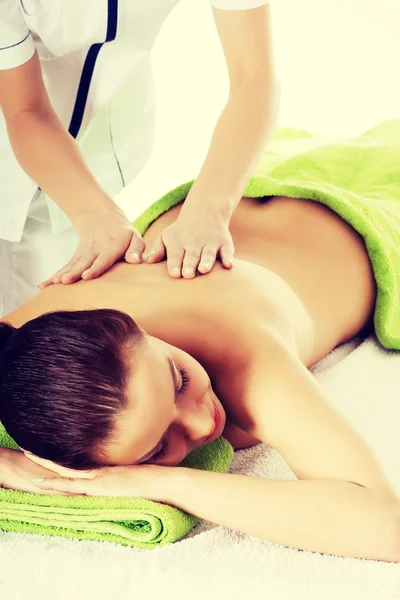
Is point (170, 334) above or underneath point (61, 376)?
underneath

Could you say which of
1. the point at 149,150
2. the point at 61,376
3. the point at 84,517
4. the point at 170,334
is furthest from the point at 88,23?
the point at 84,517

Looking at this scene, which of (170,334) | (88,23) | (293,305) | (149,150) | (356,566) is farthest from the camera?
(149,150)

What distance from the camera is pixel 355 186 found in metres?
1.85

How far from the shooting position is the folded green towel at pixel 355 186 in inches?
60.5

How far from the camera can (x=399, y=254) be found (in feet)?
5.15

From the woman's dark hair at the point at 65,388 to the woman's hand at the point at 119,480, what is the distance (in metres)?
0.04

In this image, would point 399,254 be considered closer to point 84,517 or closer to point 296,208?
point 296,208

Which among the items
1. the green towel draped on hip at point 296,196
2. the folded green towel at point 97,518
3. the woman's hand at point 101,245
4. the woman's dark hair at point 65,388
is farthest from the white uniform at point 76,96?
the folded green towel at point 97,518

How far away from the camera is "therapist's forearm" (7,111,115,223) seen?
4.82ft

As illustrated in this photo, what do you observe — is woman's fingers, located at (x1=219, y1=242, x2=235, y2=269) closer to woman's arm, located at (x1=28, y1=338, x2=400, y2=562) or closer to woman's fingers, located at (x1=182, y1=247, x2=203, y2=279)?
woman's fingers, located at (x1=182, y1=247, x2=203, y2=279)

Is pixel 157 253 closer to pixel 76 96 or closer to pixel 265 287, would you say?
pixel 265 287

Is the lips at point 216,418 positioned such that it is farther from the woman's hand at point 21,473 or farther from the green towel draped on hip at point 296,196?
the woman's hand at point 21,473

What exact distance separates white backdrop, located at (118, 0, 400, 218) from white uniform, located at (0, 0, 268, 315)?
0.72 meters

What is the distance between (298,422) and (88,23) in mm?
952
